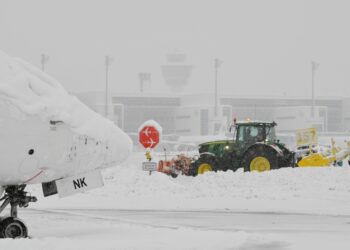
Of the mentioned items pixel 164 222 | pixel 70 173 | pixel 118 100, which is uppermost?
pixel 118 100

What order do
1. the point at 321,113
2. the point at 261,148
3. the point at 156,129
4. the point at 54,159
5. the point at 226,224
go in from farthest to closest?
the point at 321,113 → the point at 156,129 → the point at 261,148 → the point at 226,224 → the point at 54,159

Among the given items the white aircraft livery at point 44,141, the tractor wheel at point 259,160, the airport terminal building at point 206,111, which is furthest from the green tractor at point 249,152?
the airport terminal building at point 206,111

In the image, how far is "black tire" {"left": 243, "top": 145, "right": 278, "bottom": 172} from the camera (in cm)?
3107

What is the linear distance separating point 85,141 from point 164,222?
447 centimetres

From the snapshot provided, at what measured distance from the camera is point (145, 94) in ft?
564

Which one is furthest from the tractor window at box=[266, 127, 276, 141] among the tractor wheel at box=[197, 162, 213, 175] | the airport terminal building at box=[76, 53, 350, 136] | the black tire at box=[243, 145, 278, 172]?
the airport terminal building at box=[76, 53, 350, 136]

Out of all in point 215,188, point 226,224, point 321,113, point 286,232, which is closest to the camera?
point 286,232

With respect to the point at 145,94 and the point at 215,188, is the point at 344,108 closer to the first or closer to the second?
the point at 145,94

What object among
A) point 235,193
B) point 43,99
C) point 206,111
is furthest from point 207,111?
point 43,99

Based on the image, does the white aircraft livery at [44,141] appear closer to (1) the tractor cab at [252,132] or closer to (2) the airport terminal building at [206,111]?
(1) the tractor cab at [252,132]

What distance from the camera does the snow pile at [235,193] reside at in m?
19.5

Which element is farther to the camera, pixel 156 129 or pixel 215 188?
pixel 156 129

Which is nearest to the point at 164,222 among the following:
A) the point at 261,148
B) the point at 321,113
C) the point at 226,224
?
the point at 226,224

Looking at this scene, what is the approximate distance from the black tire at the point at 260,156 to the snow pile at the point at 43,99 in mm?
20197
